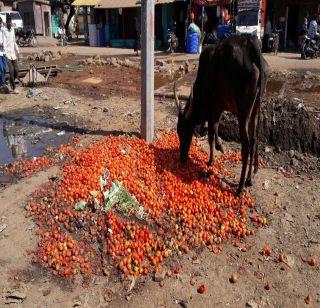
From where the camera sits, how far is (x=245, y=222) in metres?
5.97

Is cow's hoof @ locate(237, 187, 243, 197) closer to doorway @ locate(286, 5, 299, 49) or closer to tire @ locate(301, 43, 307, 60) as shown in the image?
tire @ locate(301, 43, 307, 60)

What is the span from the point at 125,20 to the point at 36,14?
59.4 ft

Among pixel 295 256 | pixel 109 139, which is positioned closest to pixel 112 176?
pixel 109 139

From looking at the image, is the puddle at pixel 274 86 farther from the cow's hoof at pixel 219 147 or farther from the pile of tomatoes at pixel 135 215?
the pile of tomatoes at pixel 135 215

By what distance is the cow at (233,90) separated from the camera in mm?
5895

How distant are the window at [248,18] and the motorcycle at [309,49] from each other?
3423 millimetres

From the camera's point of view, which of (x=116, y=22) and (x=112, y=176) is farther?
(x=116, y=22)

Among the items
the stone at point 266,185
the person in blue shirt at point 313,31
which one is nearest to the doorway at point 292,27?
the person in blue shirt at point 313,31

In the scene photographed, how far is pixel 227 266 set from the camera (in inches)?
209

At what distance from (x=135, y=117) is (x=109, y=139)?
230 centimetres

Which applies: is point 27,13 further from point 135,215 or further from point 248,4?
point 135,215

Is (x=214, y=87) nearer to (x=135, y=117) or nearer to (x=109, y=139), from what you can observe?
(x=109, y=139)

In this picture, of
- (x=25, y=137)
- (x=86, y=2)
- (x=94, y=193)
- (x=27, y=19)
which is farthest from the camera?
(x=27, y=19)

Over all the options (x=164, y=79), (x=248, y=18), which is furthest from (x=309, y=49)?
(x=164, y=79)
